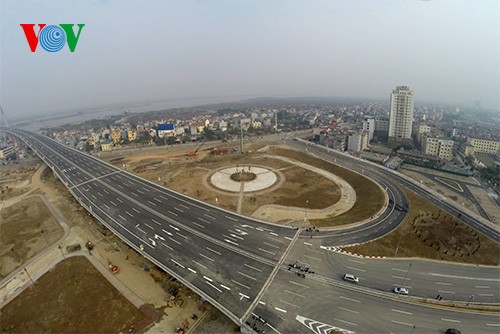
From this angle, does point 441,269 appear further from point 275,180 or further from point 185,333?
point 275,180

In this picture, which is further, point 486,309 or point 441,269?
point 441,269

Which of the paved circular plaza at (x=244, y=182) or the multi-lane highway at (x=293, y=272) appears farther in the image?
the paved circular plaza at (x=244, y=182)

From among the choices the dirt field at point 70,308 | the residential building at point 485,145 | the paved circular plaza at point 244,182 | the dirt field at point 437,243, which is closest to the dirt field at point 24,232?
the dirt field at point 70,308

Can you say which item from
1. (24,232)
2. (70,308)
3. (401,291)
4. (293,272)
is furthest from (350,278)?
(24,232)

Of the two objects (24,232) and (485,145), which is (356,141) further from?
(24,232)

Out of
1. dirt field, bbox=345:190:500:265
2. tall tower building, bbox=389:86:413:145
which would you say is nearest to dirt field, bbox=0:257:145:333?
dirt field, bbox=345:190:500:265

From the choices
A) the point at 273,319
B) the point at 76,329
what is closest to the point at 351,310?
the point at 273,319

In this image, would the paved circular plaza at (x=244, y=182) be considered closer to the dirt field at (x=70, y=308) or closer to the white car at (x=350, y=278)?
the white car at (x=350, y=278)
